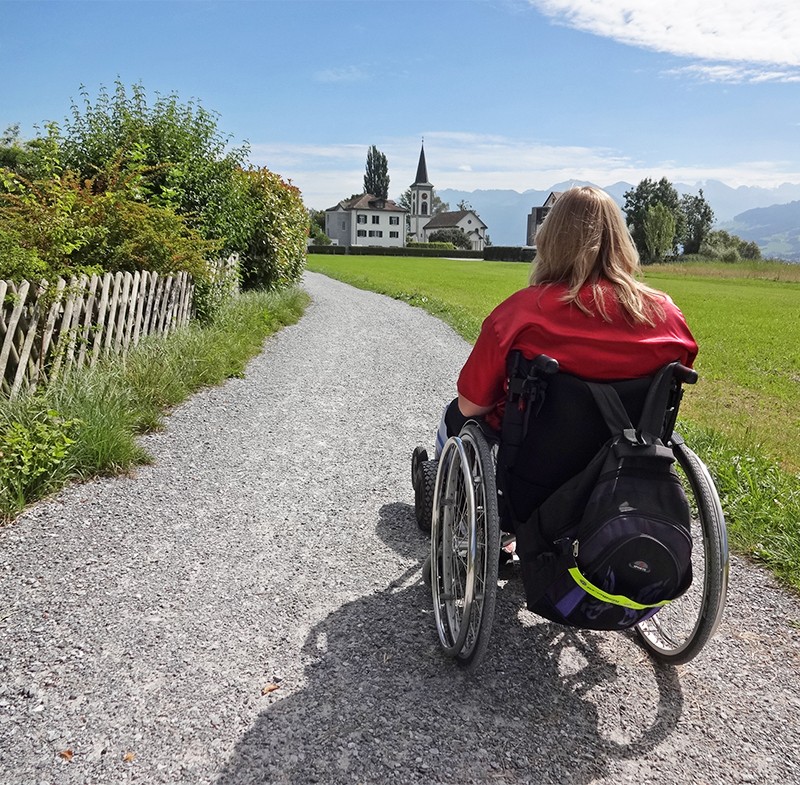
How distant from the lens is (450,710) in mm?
2412

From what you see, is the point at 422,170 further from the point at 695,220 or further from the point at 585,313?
the point at 585,313

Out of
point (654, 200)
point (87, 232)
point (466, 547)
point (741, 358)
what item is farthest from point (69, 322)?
point (654, 200)

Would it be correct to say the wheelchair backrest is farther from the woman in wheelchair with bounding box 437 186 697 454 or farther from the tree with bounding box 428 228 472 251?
the tree with bounding box 428 228 472 251

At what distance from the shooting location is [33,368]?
5008mm

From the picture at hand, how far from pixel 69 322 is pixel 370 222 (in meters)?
104

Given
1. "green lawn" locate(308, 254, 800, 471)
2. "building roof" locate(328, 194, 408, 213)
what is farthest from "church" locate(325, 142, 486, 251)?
"green lawn" locate(308, 254, 800, 471)

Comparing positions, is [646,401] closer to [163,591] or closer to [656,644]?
[656,644]

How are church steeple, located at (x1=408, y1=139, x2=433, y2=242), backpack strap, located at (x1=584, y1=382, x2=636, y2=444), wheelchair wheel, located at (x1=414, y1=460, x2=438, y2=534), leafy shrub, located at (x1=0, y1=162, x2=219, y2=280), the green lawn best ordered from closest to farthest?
backpack strap, located at (x1=584, y1=382, x2=636, y2=444) → wheelchair wheel, located at (x1=414, y1=460, x2=438, y2=534) → leafy shrub, located at (x1=0, y1=162, x2=219, y2=280) → the green lawn → church steeple, located at (x1=408, y1=139, x2=433, y2=242)

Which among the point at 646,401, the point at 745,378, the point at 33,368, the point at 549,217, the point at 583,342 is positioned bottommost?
the point at 745,378

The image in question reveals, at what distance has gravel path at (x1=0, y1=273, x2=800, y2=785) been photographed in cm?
217

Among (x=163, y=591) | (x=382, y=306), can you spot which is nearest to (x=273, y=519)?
(x=163, y=591)

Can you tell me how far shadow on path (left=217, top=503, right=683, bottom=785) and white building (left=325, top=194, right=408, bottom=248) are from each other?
10510 cm

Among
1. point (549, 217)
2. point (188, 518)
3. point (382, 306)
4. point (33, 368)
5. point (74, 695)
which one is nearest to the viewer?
point (74, 695)

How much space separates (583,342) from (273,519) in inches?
95.0
